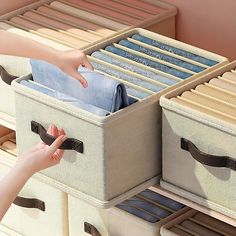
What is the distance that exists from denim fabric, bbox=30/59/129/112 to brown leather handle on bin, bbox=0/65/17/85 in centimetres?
22

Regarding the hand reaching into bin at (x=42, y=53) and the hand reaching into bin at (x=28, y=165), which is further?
the hand reaching into bin at (x=42, y=53)

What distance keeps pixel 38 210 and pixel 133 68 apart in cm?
53

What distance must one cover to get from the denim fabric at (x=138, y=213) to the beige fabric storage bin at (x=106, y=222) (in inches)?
0.9

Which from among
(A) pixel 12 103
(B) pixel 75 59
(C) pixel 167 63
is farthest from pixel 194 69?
(A) pixel 12 103

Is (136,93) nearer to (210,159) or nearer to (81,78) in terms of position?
(81,78)

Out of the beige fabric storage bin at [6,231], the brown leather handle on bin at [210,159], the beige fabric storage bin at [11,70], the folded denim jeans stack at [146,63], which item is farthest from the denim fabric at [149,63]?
the beige fabric storage bin at [6,231]

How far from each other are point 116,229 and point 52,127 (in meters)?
0.38

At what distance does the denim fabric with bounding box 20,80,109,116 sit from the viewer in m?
2.33

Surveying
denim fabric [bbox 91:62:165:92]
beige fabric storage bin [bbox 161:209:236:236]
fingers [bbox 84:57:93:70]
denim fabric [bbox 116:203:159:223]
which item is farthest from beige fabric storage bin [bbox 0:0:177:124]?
beige fabric storage bin [bbox 161:209:236:236]

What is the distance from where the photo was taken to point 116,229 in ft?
8.71

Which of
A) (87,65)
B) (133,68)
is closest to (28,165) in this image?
(87,65)

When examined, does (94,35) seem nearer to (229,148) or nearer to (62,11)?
(62,11)

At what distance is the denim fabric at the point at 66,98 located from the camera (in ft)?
7.64

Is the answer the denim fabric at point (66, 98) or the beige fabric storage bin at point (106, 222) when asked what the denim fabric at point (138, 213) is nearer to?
the beige fabric storage bin at point (106, 222)
